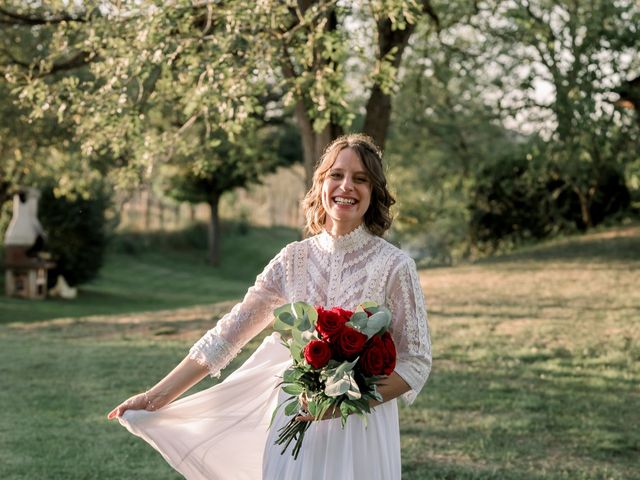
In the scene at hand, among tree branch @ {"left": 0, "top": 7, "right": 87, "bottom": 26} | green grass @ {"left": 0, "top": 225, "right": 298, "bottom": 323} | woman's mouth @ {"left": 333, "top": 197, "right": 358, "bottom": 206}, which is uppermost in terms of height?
tree branch @ {"left": 0, "top": 7, "right": 87, "bottom": 26}

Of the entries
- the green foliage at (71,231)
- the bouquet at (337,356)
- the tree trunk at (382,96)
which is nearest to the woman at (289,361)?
the bouquet at (337,356)

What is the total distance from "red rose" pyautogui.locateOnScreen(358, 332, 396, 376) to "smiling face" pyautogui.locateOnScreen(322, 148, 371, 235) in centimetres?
54

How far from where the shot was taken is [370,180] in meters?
3.44

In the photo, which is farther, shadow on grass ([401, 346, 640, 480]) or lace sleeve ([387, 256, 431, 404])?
shadow on grass ([401, 346, 640, 480])

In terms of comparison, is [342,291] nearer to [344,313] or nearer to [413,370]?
[344,313]

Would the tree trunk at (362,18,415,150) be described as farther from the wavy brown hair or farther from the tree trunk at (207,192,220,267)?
the tree trunk at (207,192,220,267)

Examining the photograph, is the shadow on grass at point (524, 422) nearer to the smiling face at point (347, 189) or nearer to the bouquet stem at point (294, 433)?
the bouquet stem at point (294, 433)

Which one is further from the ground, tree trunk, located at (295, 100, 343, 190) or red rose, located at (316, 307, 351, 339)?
tree trunk, located at (295, 100, 343, 190)

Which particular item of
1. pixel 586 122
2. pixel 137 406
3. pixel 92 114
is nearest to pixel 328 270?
pixel 137 406

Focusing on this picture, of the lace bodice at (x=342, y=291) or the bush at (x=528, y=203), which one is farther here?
the bush at (x=528, y=203)

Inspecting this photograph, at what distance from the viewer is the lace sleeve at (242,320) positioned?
3.59 meters

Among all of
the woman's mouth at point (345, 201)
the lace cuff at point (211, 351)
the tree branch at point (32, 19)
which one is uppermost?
the tree branch at point (32, 19)

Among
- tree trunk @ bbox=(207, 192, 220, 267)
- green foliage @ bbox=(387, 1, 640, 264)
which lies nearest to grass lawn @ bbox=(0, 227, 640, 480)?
green foliage @ bbox=(387, 1, 640, 264)

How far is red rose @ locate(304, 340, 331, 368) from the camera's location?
3.02m
